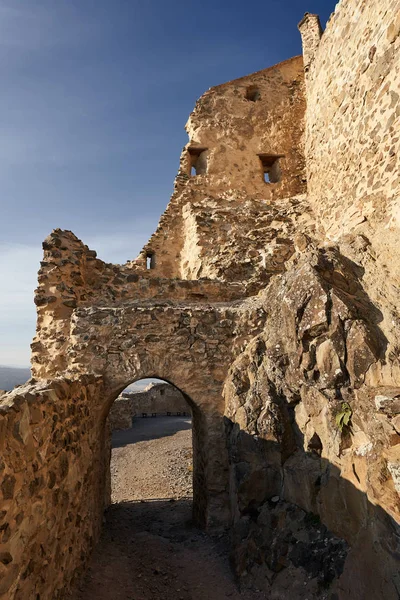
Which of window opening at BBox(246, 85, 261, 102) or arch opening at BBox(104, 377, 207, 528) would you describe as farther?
window opening at BBox(246, 85, 261, 102)

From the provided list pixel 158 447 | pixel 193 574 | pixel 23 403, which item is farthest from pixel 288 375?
pixel 158 447

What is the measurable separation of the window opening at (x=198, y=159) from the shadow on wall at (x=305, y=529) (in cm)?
930

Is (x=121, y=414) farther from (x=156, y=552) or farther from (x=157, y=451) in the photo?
(x=156, y=552)

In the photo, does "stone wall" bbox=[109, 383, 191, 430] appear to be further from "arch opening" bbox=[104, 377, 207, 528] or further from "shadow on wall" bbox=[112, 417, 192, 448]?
"shadow on wall" bbox=[112, 417, 192, 448]

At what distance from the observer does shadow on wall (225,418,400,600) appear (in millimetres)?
3650

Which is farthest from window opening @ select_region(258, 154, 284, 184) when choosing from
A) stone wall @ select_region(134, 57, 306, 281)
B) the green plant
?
the green plant

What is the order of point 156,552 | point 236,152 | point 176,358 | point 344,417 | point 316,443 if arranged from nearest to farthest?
point 344,417 → point 316,443 → point 156,552 → point 176,358 → point 236,152

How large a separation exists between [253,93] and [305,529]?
1362 centimetres

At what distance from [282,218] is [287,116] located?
4.38 m

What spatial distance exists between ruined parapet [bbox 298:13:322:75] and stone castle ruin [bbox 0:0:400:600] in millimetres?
1099

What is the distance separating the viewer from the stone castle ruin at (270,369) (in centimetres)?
377

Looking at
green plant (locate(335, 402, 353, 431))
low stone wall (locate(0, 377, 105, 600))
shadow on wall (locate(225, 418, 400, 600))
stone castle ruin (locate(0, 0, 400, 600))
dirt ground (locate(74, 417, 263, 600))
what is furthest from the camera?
dirt ground (locate(74, 417, 263, 600))

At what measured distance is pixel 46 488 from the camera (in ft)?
12.4

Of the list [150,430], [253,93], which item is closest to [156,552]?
[150,430]
